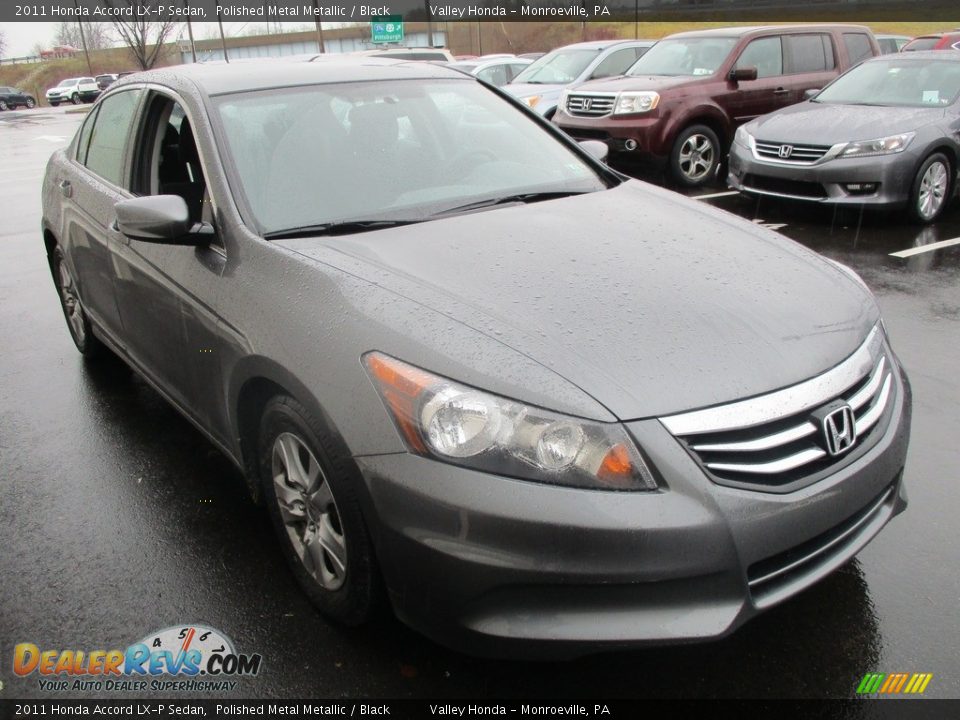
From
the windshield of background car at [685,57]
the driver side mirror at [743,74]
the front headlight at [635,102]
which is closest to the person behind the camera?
the front headlight at [635,102]

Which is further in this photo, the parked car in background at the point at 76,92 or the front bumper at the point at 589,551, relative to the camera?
the parked car in background at the point at 76,92

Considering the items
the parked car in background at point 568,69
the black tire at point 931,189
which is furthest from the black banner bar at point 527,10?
the black tire at point 931,189

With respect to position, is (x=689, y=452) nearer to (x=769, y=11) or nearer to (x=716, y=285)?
(x=716, y=285)

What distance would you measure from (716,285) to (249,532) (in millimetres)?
1932

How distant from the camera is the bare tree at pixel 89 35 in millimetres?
68350

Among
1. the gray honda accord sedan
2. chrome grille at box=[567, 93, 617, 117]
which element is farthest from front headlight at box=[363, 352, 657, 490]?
chrome grille at box=[567, 93, 617, 117]

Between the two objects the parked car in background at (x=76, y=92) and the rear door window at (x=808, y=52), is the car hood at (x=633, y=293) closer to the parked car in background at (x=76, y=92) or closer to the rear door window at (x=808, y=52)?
the rear door window at (x=808, y=52)

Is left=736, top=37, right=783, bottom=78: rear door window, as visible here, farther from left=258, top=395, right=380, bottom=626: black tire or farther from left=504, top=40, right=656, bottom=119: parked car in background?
left=258, top=395, right=380, bottom=626: black tire

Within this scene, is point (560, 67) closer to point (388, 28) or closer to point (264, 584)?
point (264, 584)

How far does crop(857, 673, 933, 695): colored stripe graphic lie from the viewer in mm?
2322

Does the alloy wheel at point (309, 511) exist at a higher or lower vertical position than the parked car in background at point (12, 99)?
lower

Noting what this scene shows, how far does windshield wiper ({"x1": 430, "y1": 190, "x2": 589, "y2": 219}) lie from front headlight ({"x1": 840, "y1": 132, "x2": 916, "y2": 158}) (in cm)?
507

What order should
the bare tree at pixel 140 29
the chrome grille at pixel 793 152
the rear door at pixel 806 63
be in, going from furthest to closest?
the bare tree at pixel 140 29 < the rear door at pixel 806 63 < the chrome grille at pixel 793 152

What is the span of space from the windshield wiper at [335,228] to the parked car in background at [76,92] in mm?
47053
